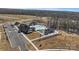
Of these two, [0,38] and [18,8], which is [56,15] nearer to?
[18,8]

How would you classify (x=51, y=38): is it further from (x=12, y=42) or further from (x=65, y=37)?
(x=12, y=42)

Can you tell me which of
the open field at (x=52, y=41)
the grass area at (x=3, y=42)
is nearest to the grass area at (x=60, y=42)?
the open field at (x=52, y=41)

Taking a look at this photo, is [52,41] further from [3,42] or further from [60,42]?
[3,42]

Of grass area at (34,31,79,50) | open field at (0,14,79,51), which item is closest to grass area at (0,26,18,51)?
open field at (0,14,79,51)

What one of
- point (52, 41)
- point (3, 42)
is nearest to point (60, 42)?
point (52, 41)

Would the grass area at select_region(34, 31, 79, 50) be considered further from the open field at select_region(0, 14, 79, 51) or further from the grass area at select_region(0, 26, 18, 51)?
the grass area at select_region(0, 26, 18, 51)

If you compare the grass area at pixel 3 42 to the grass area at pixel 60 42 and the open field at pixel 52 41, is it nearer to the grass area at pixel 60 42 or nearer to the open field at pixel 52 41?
the open field at pixel 52 41
